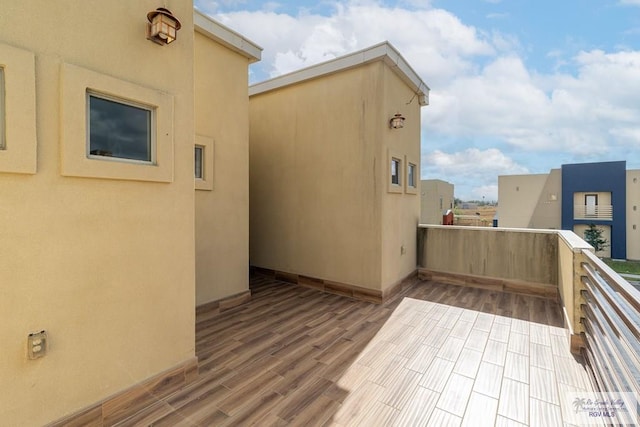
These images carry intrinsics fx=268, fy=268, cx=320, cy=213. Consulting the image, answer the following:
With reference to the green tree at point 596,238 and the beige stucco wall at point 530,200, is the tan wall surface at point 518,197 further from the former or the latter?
the green tree at point 596,238

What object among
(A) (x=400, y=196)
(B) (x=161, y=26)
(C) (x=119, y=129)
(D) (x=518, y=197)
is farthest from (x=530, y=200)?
(C) (x=119, y=129)

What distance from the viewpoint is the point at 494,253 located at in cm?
513

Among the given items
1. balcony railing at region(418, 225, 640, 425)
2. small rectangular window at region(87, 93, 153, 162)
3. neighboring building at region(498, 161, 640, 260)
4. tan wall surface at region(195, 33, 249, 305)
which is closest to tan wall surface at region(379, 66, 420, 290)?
balcony railing at region(418, 225, 640, 425)

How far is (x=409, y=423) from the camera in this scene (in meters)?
1.95

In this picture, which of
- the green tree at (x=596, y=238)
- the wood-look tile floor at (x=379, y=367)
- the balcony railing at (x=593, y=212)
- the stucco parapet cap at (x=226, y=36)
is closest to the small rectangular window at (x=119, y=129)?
the wood-look tile floor at (x=379, y=367)

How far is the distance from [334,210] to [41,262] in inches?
152

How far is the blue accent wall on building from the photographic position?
1551 centimetres

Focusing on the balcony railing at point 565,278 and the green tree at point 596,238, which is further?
the green tree at point 596,238

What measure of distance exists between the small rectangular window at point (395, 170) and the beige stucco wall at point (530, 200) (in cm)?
1870

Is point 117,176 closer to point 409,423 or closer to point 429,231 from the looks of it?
point 409,423

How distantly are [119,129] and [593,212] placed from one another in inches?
925

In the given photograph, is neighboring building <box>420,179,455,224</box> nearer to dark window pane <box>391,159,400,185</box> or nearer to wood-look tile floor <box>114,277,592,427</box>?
dark window pane <box>391,159,400,185</box>

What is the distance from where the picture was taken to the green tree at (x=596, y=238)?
52.6 ft

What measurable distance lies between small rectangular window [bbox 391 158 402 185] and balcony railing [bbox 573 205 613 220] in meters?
18.8
